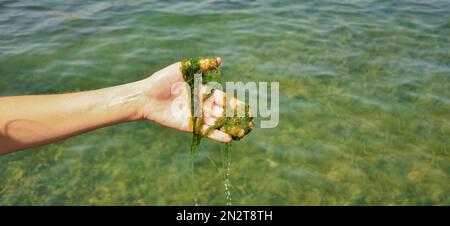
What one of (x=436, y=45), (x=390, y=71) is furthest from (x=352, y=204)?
(x=436, y=45)

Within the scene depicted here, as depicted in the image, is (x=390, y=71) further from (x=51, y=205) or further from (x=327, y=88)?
(x=51, y=205)

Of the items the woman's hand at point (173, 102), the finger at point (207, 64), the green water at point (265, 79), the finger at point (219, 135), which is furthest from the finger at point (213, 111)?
the green water at point (265, 79)

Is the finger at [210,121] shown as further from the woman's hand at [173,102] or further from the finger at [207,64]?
the finger at [207,64]

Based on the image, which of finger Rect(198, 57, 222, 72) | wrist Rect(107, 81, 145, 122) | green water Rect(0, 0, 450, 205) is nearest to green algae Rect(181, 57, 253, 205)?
finger Rect(198, 57, 222, 72)

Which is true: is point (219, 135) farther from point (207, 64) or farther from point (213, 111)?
point (207, 64)

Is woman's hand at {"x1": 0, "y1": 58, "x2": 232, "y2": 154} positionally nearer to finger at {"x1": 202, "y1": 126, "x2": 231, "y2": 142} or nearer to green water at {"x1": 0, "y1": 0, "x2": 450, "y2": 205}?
finger at {"x1": 202, "y1": 126, "x2": 231, "y2": 142}

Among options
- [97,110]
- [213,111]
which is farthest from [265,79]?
[97,110]
